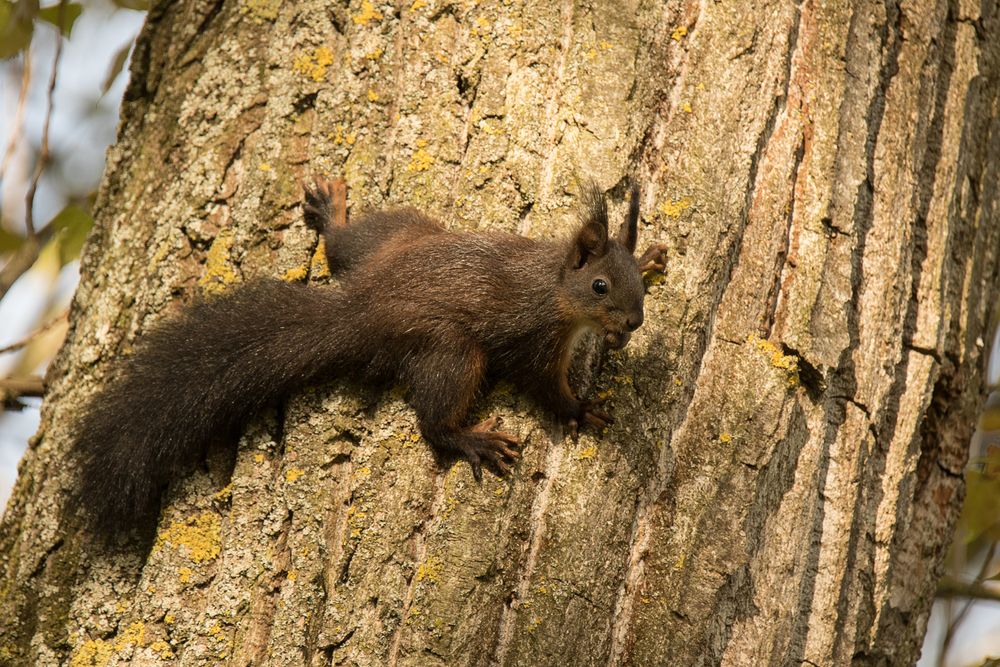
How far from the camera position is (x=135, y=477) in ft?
9.58

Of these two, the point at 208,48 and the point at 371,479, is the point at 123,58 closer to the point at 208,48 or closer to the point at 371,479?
the point at 208,48

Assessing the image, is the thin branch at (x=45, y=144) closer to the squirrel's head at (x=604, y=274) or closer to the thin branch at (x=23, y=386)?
the thin branch at (x=23, y=386)

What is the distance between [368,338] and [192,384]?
0.60m

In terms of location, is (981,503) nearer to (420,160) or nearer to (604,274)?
(604,274)

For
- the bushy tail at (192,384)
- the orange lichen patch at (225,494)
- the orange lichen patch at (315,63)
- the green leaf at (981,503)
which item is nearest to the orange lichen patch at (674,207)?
the bushy tail at (192,384)

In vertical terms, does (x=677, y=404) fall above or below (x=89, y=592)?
above

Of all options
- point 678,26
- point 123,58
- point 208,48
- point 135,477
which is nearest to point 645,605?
point 135,477

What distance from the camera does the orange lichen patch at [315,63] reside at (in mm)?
3197

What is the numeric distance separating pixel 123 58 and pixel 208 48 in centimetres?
52

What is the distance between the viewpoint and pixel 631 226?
2990 mm

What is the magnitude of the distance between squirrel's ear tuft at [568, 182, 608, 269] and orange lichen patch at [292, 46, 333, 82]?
1.00 metres

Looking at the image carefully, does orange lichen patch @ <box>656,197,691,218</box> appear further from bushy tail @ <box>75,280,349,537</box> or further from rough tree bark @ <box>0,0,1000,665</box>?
bushy tail @ <box>75,280,349,537</box>

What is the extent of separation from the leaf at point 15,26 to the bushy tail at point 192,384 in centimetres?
127

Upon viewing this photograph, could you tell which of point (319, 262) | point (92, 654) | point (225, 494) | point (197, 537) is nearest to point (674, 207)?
point (319, 262)
